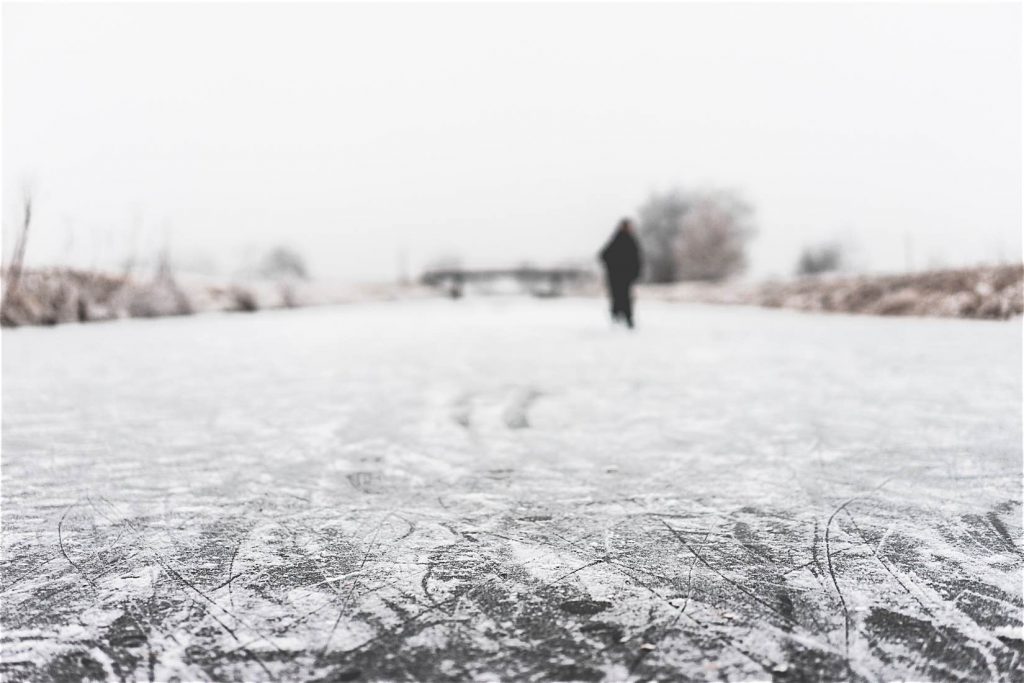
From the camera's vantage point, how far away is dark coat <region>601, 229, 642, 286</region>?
1039cm

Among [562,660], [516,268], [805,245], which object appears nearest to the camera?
[562,660]

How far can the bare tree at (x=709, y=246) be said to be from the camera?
47219mm

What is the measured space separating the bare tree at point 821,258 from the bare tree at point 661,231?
427 inches

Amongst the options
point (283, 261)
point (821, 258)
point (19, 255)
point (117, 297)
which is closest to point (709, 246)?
point (821, 258)

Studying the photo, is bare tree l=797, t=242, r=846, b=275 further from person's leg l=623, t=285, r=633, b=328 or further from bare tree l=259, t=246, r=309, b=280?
person's leg l=623, t=285, r=633, b=328

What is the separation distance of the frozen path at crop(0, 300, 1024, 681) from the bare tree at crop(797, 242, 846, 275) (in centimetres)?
5411

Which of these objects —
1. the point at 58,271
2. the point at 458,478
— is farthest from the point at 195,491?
the point at 58,271

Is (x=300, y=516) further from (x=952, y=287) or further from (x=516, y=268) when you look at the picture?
(x=516, y=268)

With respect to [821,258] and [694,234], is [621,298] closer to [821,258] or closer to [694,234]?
[694,234]

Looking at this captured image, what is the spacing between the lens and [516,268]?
28672 millimetres

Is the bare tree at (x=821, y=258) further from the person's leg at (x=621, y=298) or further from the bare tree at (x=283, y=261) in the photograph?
the person's leg at (x=621, y=298)

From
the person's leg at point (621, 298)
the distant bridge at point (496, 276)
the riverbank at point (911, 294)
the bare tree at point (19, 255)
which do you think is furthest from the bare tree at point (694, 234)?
the bare tree at point (19, 255)

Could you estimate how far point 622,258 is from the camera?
34.2ft

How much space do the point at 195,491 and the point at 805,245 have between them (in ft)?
194
